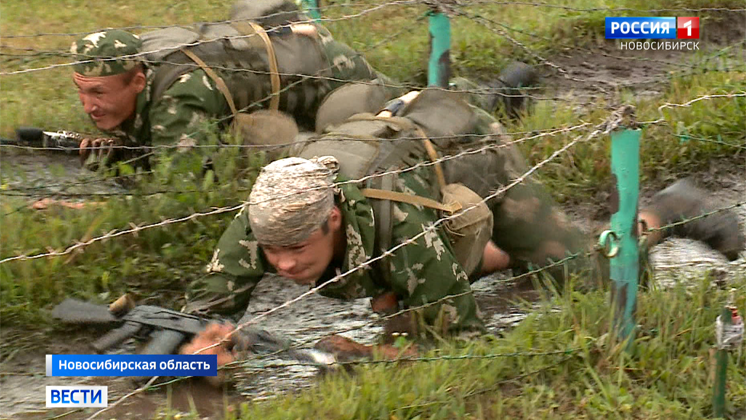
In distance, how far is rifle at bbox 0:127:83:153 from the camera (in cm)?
537

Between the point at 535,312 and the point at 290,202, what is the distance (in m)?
0.95

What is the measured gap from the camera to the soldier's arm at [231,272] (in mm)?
3490

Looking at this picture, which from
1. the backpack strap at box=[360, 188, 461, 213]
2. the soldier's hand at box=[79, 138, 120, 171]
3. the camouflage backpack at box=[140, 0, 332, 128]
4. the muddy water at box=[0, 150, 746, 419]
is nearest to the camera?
the backpack strap at box=[360, 188, 461, 213]

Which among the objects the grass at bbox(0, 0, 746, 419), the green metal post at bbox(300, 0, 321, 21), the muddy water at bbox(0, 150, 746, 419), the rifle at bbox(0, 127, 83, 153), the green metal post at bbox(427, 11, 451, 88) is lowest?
the muddy water at bbox(0, 150, 746, 419)

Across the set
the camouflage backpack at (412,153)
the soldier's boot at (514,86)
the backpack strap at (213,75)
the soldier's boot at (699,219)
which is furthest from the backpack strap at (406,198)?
the soldier's boot at (514,86)

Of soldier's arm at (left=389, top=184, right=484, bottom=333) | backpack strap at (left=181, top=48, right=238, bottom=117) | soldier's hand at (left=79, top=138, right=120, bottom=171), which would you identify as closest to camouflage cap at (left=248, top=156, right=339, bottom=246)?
soldier's arm at (left=389, top=184, right=484, bottom=333)

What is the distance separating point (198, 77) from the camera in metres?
4.93

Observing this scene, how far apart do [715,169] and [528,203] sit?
1803mm

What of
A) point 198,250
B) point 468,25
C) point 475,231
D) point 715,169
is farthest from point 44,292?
point 468,25

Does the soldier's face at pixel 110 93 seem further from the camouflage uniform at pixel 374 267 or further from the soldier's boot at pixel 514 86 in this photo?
the soldier's boot at pixel 514 86

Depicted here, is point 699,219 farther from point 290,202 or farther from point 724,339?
point 290,202

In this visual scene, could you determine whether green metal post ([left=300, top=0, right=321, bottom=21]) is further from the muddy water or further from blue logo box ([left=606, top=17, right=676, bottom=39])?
blue logo box ([left=606, top=17, right=676, bottom=39])

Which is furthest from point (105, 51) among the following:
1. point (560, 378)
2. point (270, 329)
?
point (560, 378)

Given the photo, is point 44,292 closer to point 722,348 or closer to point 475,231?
point 475,231
